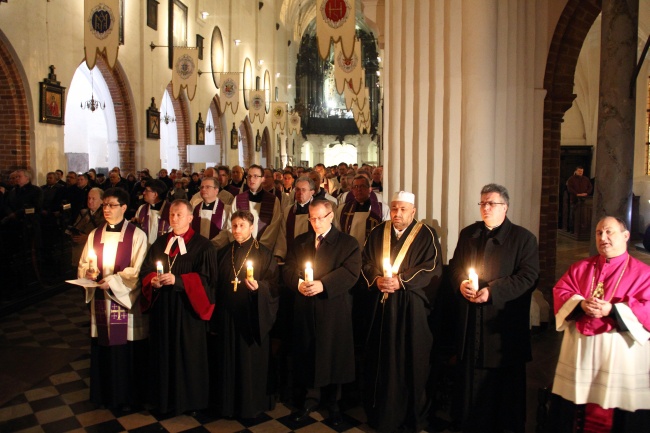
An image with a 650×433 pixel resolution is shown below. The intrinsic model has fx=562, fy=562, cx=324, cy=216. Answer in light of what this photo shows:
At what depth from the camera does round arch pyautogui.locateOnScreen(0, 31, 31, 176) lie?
1119cm

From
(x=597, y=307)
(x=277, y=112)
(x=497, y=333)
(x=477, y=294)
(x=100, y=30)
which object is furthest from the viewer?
(x=277, y=112)

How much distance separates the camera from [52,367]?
5473 millimetres

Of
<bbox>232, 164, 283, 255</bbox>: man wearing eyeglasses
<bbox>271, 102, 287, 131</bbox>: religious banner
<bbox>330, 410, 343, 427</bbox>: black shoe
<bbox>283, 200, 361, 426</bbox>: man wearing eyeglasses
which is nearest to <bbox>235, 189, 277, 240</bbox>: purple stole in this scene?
<bbox>232, 164, 283, 255</bbox>: man wearing eyeglasses

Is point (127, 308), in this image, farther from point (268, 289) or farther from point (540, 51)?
point (540, 51)

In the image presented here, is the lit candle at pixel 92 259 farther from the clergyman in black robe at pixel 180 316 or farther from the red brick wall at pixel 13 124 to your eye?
the red brick wall at pixel 13 124

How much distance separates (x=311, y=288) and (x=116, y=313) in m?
1.70

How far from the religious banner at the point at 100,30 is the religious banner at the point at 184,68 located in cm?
490

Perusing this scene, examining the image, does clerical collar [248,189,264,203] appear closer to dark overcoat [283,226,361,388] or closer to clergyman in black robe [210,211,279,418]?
clergyman in black robe [210,211,279,418]

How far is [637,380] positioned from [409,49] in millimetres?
3393

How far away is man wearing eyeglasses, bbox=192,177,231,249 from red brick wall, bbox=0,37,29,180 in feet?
24.3

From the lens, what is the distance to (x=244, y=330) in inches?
170

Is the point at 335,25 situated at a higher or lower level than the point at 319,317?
higher

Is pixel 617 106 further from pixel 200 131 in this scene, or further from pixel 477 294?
pixel 200 131

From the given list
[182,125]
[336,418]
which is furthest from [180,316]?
[182,125]
